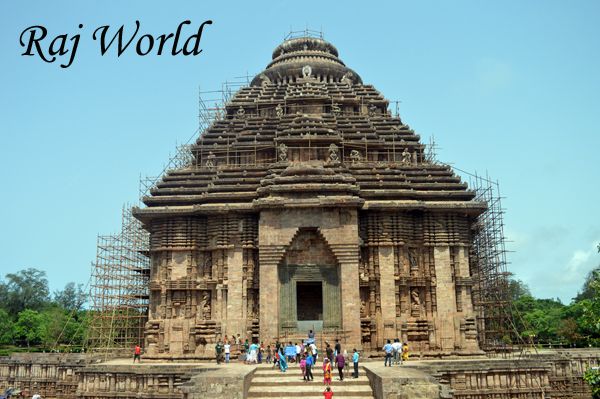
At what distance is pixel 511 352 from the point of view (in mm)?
29734

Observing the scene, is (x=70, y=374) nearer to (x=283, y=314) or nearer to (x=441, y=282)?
(x=283, y=314)

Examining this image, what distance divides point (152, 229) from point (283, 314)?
25.0 feet

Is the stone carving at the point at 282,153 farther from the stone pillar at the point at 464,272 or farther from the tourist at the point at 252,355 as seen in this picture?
the tourist at the point at 252,355

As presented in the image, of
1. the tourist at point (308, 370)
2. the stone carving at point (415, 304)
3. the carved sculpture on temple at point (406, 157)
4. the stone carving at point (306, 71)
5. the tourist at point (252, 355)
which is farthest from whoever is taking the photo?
the stone carving at point (306, 71)

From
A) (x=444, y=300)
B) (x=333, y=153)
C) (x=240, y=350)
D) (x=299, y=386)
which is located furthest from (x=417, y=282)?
(x=299, y=386)

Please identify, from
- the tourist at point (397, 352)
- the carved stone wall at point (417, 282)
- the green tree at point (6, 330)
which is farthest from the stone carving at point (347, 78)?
the green tree at point (6, 330)

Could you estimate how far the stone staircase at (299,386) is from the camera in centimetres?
1681

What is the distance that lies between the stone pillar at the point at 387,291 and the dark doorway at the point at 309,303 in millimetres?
3685

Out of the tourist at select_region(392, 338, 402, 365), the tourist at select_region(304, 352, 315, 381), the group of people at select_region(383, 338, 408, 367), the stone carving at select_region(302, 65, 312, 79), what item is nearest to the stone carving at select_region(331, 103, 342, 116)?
the stone carving at select_region(302, 65, 312, 79)

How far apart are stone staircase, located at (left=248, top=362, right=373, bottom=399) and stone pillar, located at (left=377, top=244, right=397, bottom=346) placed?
5744mm

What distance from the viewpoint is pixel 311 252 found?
1014 inches

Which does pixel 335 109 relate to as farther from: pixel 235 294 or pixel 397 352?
pixel 397 352

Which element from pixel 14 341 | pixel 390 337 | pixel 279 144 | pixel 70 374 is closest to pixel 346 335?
pixel 390 337

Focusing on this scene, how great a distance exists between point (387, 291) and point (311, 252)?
3.72 metres
